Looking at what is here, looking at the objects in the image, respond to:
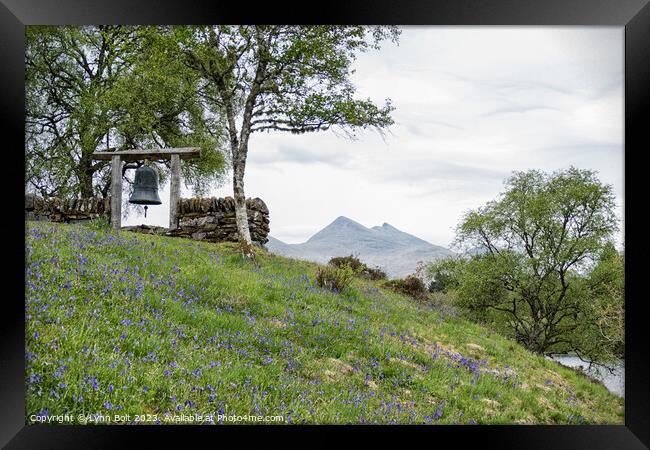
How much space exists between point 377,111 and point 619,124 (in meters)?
3.60

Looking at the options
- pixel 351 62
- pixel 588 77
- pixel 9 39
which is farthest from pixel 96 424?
pixel 588 77

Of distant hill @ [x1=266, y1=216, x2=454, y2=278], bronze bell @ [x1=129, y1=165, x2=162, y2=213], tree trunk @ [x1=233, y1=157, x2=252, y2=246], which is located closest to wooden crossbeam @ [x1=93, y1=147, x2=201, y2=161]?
bronze bell @ [x1=129, y1=165, x2=162, y2=213]

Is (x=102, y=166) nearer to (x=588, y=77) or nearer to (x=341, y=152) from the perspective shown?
(x=341, y=152)

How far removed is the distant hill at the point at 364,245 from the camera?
26.5 feet

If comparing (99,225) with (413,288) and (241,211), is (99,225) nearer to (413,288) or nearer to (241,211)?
(241,211)

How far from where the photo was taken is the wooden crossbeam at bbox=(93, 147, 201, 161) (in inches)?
406

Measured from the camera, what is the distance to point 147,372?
514 cm

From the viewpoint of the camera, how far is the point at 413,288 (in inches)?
473

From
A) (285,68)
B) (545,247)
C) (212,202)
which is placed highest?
(285,68)

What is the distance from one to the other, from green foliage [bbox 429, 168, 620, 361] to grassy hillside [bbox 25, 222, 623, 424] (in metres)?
1.17

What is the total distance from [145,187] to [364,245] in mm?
4475

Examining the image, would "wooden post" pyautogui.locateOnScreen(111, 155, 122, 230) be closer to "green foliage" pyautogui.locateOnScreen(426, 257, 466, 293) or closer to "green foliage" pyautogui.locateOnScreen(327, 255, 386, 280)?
"green foliage" pyautogui.locateOnScreen(327, 255, 386, 280)

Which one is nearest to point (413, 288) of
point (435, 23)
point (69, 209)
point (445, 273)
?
point (445, 273)

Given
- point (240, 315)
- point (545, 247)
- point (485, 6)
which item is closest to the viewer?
point (485, 6)
